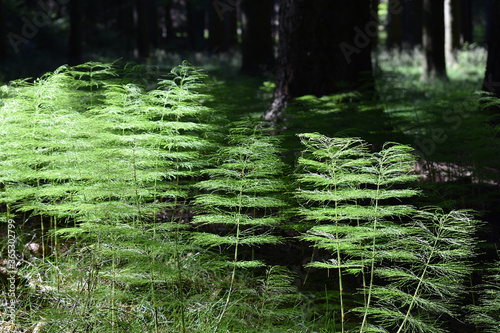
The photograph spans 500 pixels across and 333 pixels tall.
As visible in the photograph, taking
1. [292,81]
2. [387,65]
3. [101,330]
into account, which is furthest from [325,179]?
[387,65]

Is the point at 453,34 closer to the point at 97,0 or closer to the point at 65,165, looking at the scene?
the point at 65,165

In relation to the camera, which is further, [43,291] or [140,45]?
[140,45]

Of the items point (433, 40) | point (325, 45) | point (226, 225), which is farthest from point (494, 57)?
point (433, 40)

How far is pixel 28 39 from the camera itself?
16.8 m

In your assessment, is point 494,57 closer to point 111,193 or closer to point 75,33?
point 111,193

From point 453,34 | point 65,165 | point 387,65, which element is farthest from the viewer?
point 453,34

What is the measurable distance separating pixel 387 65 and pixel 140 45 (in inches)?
298

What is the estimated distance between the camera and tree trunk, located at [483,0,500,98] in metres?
4.43

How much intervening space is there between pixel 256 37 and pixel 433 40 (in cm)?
415

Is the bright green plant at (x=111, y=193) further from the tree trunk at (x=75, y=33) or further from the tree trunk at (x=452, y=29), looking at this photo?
the tree trunk at (x=452, y=29)

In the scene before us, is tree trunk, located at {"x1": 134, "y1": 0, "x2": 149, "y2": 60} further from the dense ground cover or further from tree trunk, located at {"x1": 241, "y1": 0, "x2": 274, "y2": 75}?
the dense ground cover

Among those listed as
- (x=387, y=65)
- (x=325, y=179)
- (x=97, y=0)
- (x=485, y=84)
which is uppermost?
(x=97, y=0)

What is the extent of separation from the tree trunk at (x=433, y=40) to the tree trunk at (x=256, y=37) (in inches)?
144

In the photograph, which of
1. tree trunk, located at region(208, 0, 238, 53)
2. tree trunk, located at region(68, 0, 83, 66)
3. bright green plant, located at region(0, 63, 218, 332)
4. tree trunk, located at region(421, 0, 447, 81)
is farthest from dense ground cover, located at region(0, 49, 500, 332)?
tree trunk, located at region(208, 0, 238, 53)
